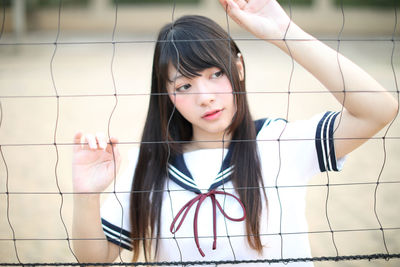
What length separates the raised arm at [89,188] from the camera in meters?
1.10

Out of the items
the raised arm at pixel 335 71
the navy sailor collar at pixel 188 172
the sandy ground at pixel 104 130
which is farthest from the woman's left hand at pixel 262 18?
the navy sailor collar at pixel 188 172

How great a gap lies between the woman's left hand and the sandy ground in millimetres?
123

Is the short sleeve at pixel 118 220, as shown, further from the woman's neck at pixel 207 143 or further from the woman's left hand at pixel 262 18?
the woman's left hand at pixel 262 18

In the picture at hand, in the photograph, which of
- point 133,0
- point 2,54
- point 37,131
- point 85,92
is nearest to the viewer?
point 37,131

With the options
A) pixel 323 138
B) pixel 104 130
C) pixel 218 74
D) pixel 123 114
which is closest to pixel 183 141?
pixel 218 74

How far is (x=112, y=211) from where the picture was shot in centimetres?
117

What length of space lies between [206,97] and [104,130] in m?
2.91

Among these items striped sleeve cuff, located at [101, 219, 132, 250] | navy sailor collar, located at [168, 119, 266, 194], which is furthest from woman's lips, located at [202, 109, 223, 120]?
striped sleeve cuff, located at [101, 219, 132, 250]

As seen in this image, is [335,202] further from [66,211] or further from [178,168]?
[178,168]

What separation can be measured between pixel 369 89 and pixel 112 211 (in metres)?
0.62

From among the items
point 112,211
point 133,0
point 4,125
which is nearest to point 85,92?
point 4,125

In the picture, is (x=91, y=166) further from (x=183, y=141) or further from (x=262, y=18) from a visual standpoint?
(x=262, y=18)

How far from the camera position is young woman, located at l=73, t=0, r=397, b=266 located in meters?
1.09

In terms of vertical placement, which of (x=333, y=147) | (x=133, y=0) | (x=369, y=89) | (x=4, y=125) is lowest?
(x=4, y=125)
